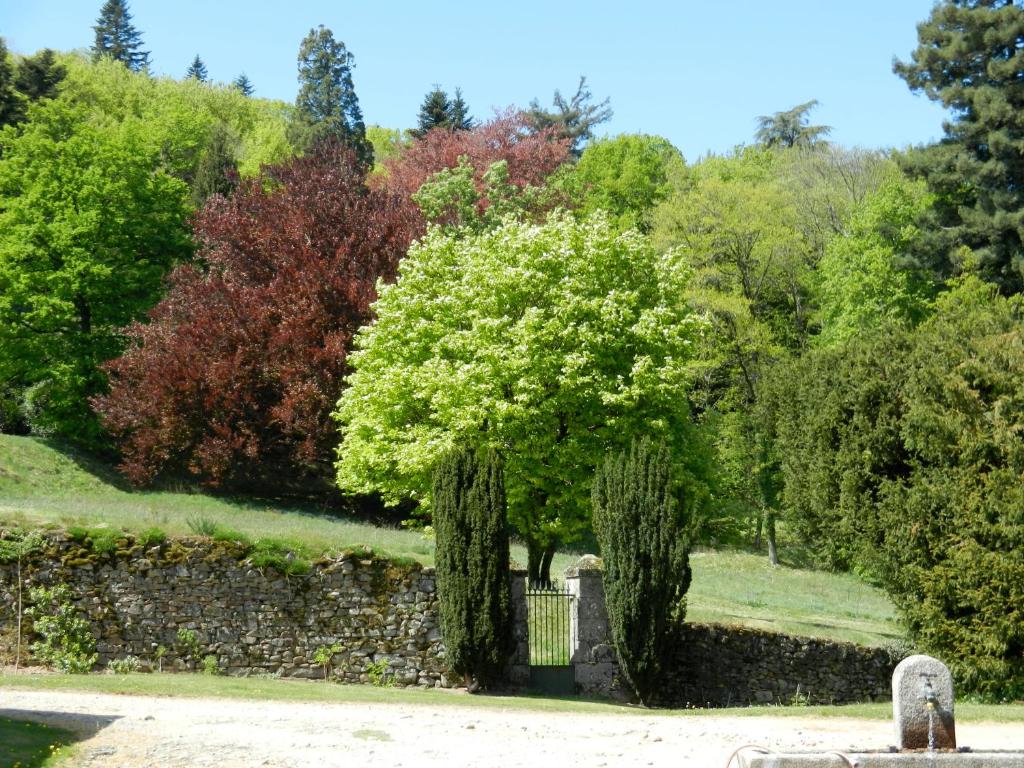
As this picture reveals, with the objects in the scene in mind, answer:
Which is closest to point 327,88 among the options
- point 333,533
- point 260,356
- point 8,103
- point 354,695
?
point 8,103

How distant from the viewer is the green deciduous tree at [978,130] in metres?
44.8

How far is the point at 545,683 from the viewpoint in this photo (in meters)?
22.1

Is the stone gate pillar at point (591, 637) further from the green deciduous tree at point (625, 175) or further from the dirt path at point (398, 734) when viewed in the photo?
the green deciduous tree at point (625, 175)

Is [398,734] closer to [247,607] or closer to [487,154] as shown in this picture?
[247,607]

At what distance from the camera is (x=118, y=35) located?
108 metres

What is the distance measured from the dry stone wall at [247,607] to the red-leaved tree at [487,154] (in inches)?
1217

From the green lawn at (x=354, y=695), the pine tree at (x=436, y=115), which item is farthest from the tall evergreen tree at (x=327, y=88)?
the green lawn at (x=354, y=695)

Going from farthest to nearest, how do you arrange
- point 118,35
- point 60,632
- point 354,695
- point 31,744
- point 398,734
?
point 118,35, point 60,632, point 354,695, point 398,734, point 31,744

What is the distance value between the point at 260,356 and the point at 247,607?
18.0m

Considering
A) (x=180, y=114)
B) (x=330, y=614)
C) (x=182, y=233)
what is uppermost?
(x=180, y=114)

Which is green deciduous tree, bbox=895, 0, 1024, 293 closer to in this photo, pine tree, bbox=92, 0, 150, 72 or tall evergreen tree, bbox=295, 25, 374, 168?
tall evergreen tree, bbox=295, 25, 374, 168

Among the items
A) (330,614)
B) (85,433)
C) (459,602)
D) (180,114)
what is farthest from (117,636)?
(180,114)

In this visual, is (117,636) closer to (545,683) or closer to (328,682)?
(328,682)

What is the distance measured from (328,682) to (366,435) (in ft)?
26.2
